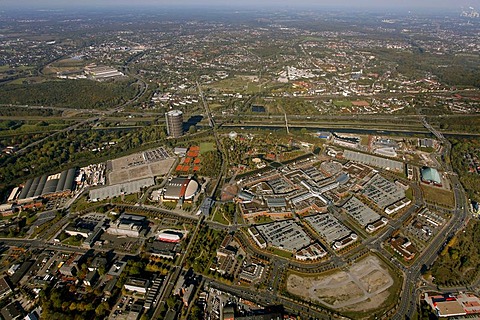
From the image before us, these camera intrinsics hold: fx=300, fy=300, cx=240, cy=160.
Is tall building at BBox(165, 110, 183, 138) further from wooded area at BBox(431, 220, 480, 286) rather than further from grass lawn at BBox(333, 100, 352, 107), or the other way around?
wooded area at BBox(431, 220, 480, 286)

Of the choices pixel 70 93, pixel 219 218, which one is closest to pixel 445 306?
pixel 219 218

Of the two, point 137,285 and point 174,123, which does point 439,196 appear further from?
point 174,123

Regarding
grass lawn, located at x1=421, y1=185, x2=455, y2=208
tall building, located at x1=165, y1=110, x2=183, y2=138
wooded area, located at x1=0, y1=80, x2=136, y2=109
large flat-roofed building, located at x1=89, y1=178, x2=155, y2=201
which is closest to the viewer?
grass lawn, located at x1=421, y1=185, x2=455, y2=208

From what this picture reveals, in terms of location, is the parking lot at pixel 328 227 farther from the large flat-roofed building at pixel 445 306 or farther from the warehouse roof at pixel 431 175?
the warehouse roof at pixel 431 175

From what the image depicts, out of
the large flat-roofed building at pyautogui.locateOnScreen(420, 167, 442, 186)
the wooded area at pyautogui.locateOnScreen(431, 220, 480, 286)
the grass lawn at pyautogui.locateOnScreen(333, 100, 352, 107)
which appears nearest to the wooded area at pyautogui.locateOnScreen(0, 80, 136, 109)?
the grass lawn at pyautogui.locateOnScreen(333, 100, 352, 107)

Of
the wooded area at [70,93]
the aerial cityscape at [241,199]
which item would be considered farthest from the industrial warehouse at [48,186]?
the wooded area at [70,93]
